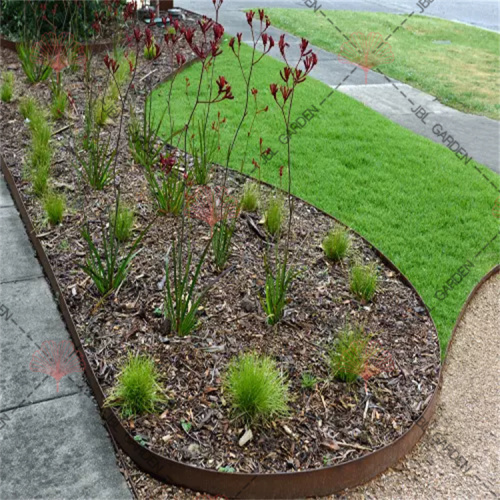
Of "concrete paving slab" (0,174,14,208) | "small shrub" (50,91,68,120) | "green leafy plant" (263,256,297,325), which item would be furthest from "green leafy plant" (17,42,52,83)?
"green leafy plant" (263,256,297,325)

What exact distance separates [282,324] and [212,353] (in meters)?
0.46

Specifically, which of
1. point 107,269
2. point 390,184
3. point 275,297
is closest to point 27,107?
point 107,269

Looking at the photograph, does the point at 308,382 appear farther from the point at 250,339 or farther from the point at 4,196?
the point at 4,196

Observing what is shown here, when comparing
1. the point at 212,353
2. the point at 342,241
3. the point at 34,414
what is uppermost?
the point at 342,241

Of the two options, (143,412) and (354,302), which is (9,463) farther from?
(354,302)

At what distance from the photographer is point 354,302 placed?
3.59m

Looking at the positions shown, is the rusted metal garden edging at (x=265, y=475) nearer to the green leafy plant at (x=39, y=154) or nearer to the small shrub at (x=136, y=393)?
the small shrub at (x=136, y=393)

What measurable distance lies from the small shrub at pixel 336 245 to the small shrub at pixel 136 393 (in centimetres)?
162

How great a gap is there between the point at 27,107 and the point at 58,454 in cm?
405

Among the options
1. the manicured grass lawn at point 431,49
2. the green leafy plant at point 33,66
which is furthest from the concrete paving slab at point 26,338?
the manicured grass lawn at point 431,49

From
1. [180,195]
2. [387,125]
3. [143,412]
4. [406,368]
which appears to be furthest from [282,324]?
[387,125]

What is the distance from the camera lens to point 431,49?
10805mm

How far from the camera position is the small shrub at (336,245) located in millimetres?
3910

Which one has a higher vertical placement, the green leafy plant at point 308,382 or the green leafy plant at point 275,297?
the green leafy plant at point 275,297
